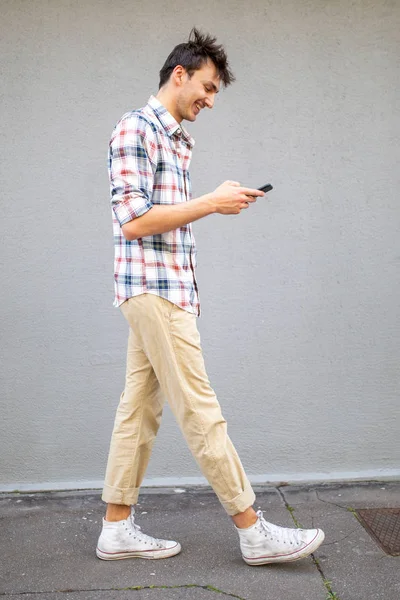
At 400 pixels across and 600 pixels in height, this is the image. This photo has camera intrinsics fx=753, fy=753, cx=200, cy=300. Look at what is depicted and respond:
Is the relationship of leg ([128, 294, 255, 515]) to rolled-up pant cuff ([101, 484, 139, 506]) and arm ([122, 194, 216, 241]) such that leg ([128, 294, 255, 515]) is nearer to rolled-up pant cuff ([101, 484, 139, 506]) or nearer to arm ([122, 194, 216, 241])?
arm ([122, 194, 216, 241])

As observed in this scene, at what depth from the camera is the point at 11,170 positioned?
369 centimetres

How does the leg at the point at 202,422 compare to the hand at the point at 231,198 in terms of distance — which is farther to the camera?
the leg at the point at 202,422

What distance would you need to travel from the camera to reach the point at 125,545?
2.93 m

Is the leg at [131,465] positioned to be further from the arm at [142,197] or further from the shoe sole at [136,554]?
the arm at [142,197]

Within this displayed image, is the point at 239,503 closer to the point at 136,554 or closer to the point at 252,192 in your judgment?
the point at 136,554

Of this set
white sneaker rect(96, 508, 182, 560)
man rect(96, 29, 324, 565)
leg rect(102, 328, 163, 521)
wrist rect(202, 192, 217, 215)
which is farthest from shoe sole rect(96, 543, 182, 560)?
wrist rect(202, 192, 217, 215)

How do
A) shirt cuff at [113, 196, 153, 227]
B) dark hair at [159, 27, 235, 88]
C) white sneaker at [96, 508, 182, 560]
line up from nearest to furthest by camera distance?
shirt cuff at [113, 196, 153, 227] < dark hair at [159, 27, 235, 88] < white sneaker at [96, 508, 182, 560]

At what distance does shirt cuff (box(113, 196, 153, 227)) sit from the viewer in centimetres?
259

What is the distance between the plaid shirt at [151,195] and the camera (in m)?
2.62

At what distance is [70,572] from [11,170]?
1913 millimetres

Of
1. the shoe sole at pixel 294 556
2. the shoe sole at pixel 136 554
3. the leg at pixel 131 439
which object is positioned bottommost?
the shoe sole at pixel 136 554

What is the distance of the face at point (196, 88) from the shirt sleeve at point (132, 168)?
19 centimetres

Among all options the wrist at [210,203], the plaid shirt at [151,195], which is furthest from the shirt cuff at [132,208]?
the wrist at [210,203]

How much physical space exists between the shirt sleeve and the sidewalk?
1.32 m
